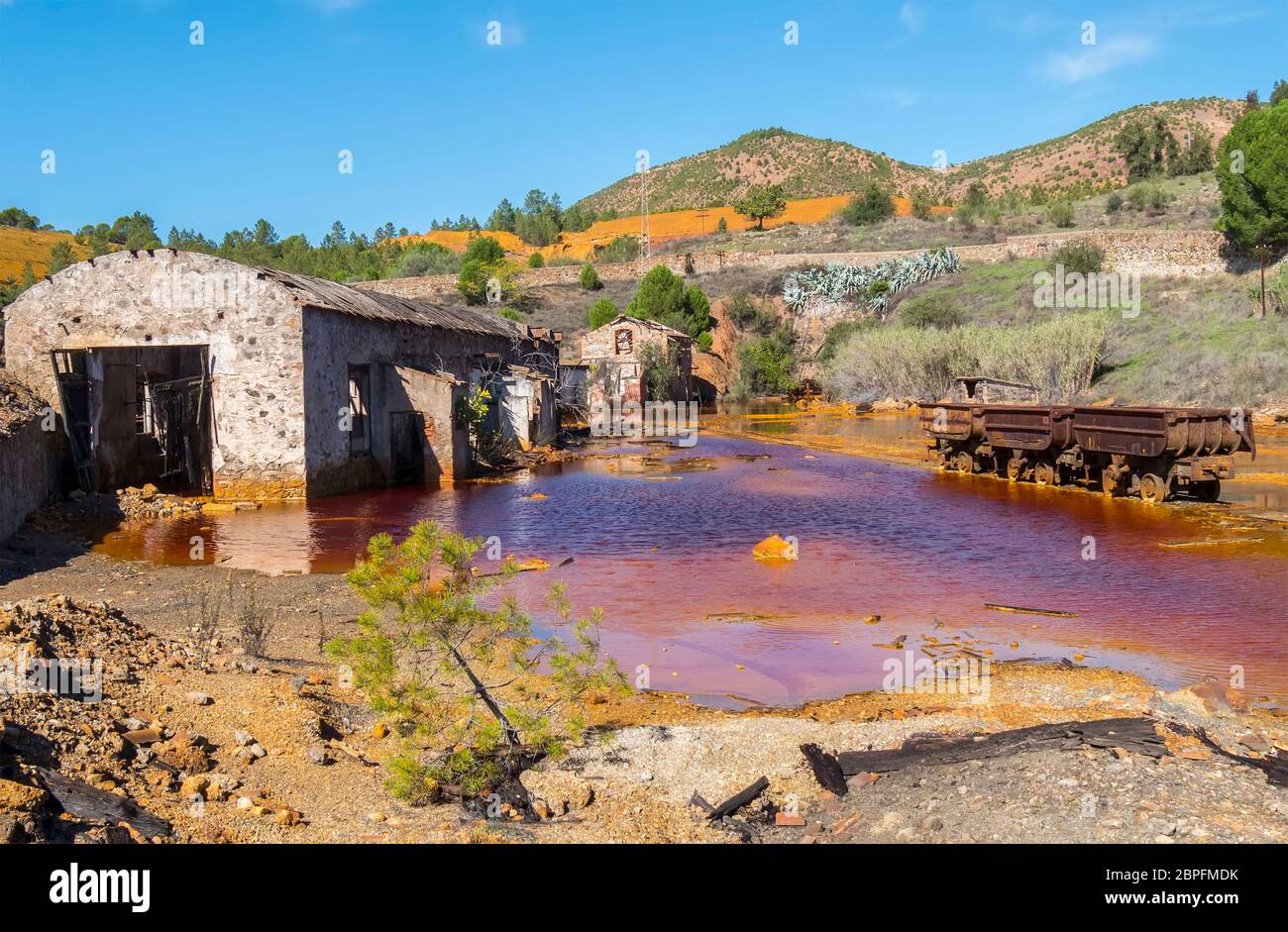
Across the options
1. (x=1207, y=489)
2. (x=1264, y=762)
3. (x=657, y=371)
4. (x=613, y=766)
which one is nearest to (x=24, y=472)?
(x=613, y=766)

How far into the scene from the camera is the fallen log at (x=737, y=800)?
17.8ft

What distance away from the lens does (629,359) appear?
47.2 metres

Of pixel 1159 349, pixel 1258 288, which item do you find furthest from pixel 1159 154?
pixel 1159 349

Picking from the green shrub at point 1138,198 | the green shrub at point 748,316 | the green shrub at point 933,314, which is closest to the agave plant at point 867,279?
the green shrub at point 748,316

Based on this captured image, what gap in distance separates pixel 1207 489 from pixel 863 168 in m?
114

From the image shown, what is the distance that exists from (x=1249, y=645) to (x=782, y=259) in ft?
220

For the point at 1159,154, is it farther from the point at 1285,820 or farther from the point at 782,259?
the point at 1285,820

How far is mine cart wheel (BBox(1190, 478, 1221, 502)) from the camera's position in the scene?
58.7ft

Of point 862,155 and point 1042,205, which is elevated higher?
point 862,155

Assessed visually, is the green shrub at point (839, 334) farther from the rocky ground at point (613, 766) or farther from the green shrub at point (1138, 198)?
the rocky ground at point (613, 766)

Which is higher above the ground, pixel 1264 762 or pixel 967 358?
pixel 967 358

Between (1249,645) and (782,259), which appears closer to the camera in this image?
(1249,645)

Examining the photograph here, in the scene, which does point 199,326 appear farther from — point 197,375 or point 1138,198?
point 1138,198

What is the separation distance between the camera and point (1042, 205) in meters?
79.6
